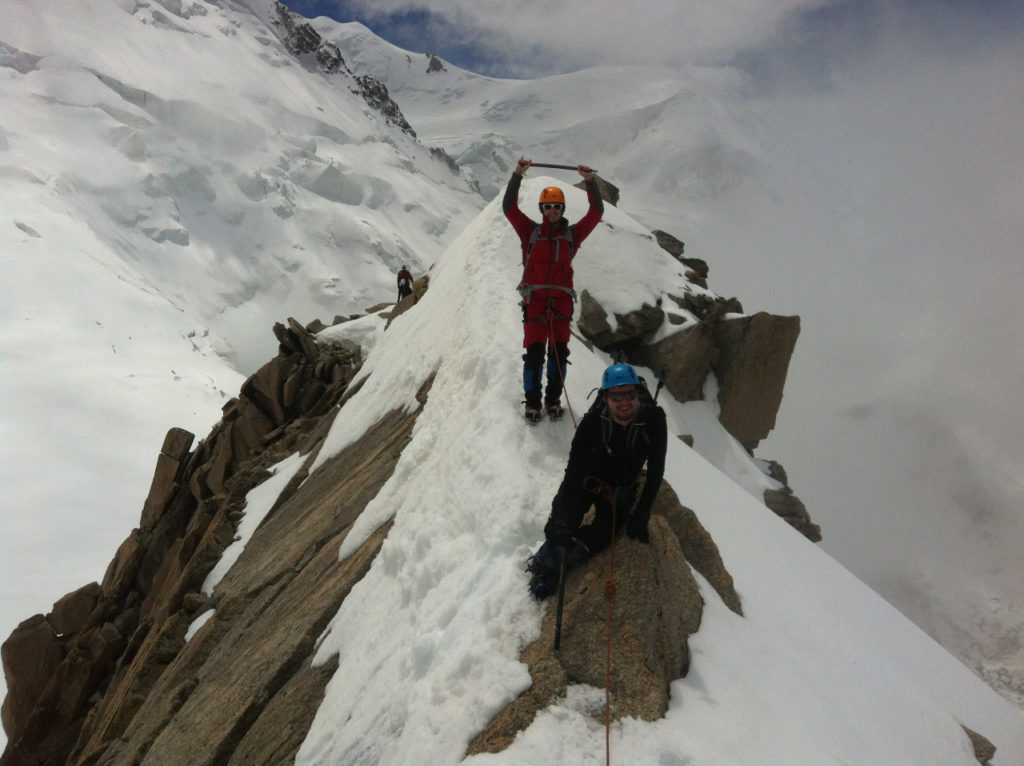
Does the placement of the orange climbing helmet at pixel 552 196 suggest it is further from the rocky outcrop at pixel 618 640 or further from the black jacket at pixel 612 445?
the rocky outcrop at pixel 618 640

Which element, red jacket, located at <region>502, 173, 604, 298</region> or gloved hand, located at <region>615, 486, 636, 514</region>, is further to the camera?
red jacket, located at <region>502, 173, 604, 298</region>

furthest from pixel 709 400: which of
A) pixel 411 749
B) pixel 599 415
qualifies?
pixel 411 749

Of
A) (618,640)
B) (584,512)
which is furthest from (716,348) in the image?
(618,640)

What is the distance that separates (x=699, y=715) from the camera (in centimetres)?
353

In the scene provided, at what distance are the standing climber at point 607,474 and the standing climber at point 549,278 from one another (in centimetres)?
178

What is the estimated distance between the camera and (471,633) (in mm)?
4008

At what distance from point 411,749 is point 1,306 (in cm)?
5397

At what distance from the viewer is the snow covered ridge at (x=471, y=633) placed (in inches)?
141

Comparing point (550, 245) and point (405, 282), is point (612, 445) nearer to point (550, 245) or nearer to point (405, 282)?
point (550, 245)

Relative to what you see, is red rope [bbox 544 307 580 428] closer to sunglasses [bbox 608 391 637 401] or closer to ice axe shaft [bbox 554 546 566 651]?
sunglasses [bbox 608 391 637 401]

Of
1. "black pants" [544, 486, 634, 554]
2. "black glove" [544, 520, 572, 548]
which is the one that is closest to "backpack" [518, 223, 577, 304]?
"black pants" [544, 486, 634, 554]

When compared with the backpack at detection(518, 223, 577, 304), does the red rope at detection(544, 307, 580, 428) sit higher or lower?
lower

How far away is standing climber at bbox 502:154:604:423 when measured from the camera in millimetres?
6031

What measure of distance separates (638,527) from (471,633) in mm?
1401
